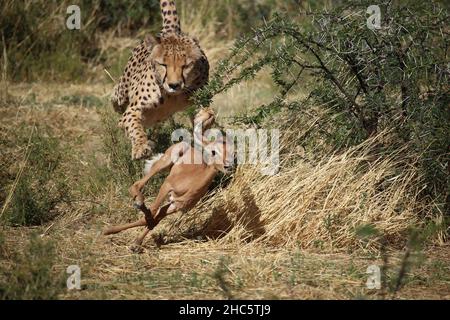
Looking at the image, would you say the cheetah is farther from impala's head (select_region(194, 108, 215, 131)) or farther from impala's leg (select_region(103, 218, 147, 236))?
impala's leg (select_region(103, 218, 147, 236))

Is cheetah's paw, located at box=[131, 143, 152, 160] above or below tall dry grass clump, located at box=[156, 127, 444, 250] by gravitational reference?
above

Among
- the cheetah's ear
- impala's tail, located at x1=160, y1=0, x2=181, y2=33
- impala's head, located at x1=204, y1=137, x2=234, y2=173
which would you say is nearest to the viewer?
impala's head, located at x1=204, y1=137, x2=234, y2=173

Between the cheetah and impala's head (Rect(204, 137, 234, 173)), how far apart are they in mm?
1019

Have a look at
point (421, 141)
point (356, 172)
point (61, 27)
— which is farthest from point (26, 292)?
point (61, 27)

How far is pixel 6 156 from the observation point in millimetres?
7590

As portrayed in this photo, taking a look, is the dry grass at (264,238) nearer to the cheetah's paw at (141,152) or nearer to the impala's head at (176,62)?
the cheetah's paw at (141,152)

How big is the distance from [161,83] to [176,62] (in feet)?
0.85

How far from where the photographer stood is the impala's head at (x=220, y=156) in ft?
18.9

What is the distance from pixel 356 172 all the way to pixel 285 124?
797 millimetres

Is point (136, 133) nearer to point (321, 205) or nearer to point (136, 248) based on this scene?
point (136, 248)

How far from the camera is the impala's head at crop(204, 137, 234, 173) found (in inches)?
227

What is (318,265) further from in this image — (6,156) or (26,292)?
(6,156)

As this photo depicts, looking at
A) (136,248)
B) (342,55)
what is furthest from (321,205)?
(136,248)

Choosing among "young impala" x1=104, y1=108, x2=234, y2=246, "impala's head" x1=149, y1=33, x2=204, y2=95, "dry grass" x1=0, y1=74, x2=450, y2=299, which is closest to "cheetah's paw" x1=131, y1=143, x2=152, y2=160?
"dry grass" x1=0, y1=74, x2=450, y2=299
